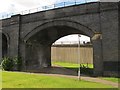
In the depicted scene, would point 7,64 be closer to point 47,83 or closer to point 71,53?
point 47,83

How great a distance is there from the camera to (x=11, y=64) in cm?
2725

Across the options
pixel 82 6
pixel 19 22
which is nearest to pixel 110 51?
pixel 82 6

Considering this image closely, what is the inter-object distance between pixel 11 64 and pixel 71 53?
18268mm

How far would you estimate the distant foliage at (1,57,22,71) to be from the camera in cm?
2689

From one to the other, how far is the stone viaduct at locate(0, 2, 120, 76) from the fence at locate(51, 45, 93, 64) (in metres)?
11.3

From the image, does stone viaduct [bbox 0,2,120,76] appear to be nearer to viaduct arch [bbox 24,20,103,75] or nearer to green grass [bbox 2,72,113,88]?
viaduct arch [bbox 24,20,103,75]

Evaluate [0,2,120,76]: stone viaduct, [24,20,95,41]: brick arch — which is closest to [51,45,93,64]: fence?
[0,2,120,76]: stone viaduct

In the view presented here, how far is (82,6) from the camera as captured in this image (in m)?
22.4

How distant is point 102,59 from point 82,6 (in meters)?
5.69

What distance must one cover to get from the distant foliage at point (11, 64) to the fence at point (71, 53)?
17.0m

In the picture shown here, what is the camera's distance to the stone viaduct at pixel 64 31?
20047 millimetres

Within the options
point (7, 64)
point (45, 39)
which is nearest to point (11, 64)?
point (7, 64)

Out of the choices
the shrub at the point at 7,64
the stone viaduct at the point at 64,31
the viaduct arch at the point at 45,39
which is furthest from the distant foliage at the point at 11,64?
the viaduct arch at the point at 45,39

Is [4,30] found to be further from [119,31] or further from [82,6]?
[119,31]
